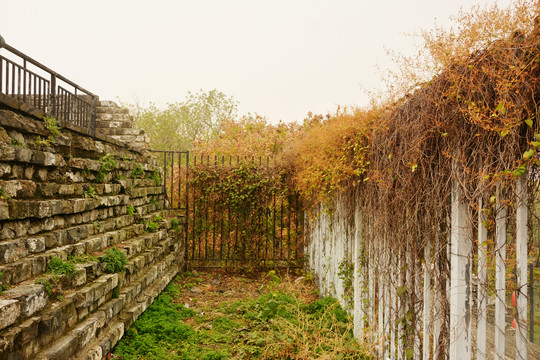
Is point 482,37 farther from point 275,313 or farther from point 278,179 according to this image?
point 278,179

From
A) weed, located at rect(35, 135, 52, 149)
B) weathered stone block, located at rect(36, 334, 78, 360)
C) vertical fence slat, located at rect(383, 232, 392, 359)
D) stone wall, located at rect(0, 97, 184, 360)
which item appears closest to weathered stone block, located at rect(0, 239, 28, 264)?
stone wall, located at rect(0, 97, 184, 360)

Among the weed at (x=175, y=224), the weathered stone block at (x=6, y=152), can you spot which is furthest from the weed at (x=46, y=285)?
the weed at (x=175, y=224)

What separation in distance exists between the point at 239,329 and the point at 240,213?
3843mm

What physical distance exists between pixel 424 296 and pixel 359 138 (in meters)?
1.66

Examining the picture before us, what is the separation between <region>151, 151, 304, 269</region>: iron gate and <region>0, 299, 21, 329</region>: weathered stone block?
19.6 feet

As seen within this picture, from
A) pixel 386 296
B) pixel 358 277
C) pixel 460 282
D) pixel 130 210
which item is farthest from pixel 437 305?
pixel 130 210

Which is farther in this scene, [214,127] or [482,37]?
[214,127]

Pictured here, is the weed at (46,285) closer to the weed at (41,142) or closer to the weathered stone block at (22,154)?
the weathered stone block at (22,154)

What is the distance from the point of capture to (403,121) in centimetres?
276

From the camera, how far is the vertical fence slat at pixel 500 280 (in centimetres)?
192

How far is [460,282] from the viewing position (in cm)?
230

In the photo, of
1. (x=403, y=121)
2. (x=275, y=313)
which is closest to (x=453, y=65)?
(x=403, y=121)

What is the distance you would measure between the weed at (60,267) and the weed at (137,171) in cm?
316

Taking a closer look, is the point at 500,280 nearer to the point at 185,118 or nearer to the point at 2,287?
the point at 2,287
